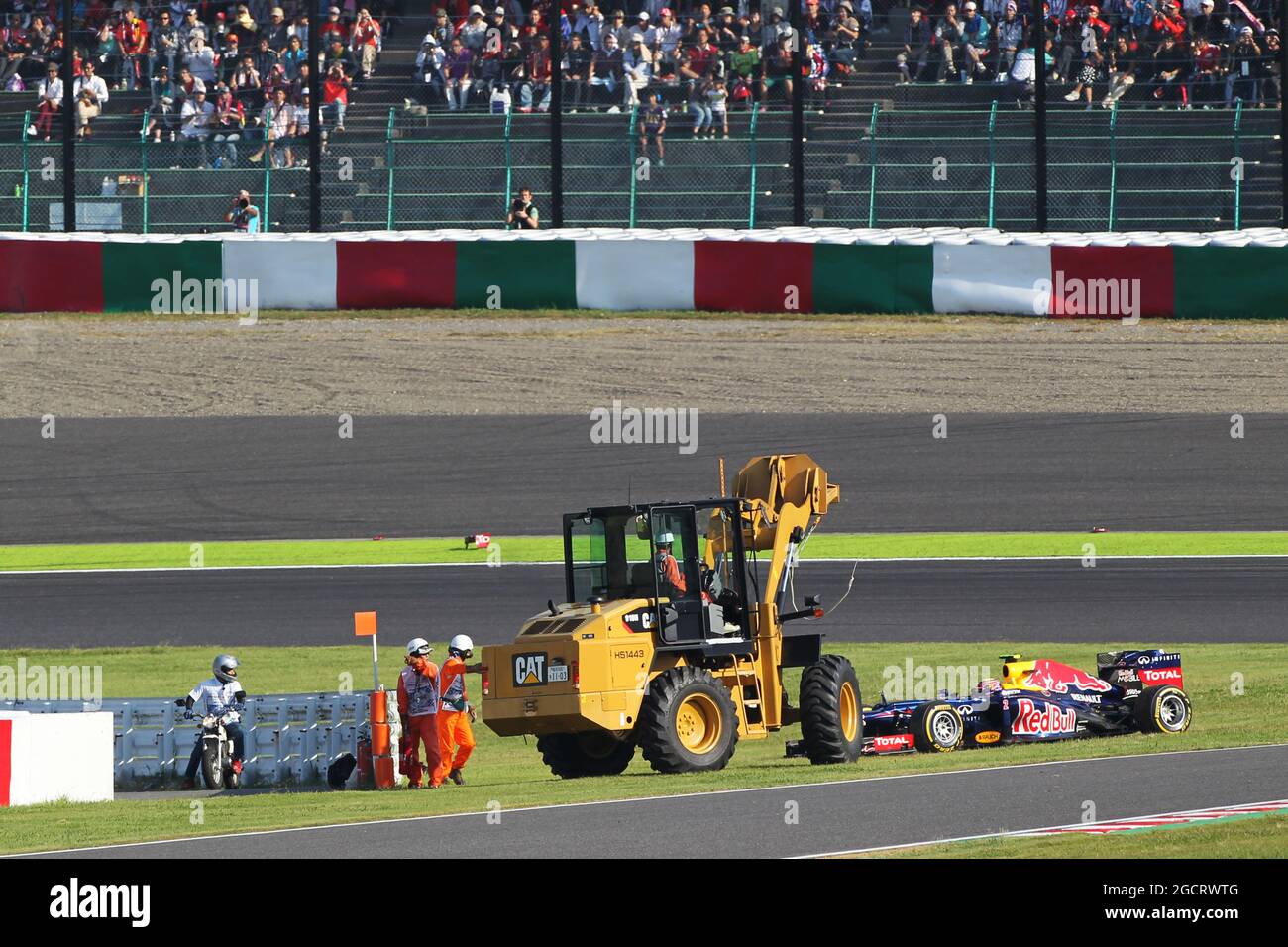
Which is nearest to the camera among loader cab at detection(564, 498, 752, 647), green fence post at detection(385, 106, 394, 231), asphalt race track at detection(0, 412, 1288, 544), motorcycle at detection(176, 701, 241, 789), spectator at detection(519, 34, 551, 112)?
loader cab at detection(564, 498, 752, 647)

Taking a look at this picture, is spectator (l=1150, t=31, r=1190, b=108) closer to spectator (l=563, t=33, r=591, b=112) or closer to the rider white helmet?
spectator (l=563, t=33, r=591, b=112)

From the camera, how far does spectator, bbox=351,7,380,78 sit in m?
29.0

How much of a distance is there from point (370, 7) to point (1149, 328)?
12.5m

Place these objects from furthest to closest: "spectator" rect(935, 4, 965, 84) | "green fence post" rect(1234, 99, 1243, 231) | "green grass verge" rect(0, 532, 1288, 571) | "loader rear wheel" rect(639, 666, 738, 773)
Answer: "spectator" rect(935, 4, 965, 84) → "green fence post" rect(1234, 99, 1243, 231) → "green grass verge" rect(0, 532, 1288, 571) → "loader rear wheel" rect(639, 666, 738, 773)

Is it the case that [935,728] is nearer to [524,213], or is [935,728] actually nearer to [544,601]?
[544,601]

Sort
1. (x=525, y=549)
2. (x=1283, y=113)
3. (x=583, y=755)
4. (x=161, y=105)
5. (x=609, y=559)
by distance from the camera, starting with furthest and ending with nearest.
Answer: (x=161, y=105) < (x=1283, y=113) < (x=525, y=549) < (x=583, y=755) < (x=609, y=559)

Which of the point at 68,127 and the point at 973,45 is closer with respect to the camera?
the point at 973,45

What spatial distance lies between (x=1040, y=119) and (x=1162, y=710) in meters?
15.1

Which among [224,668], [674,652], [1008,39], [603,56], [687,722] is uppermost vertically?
[1008,39]

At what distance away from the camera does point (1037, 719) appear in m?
13.8

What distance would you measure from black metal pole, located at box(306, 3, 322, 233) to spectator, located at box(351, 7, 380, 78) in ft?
2.40

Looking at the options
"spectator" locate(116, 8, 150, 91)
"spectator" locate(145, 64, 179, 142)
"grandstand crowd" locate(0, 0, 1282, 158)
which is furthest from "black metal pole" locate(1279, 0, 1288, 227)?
"spectator" locate(116, 8, 150, 91)

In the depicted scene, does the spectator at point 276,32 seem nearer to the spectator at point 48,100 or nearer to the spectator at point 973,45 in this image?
the spectator at point 48,100

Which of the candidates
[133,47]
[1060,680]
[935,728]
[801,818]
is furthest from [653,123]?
[801,818]
